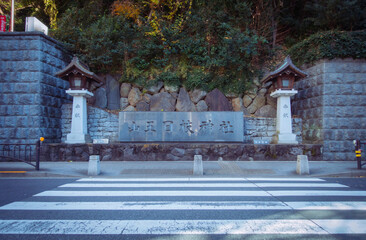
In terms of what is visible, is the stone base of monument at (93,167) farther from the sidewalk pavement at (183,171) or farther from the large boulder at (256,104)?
the large boulder at (256,104)

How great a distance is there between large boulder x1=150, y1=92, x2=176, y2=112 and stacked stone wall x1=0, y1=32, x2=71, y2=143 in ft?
21.2

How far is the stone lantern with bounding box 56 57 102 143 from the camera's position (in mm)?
12945

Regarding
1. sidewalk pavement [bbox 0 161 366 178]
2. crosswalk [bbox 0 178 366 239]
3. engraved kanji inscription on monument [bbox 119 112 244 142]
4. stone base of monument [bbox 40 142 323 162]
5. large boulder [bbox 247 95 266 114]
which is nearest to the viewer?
crosswalk [bbox 0 178 366 239]

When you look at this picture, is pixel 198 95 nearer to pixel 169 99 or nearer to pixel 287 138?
pixel 169 99

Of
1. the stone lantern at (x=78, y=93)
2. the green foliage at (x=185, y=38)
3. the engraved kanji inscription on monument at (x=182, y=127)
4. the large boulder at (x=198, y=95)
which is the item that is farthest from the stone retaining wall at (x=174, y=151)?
the green foliage at (x=185, y=38)

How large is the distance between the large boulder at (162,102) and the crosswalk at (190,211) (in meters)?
9.14

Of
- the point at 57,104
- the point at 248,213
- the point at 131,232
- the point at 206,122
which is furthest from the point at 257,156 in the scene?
the point at 57,104

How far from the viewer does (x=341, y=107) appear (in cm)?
1304

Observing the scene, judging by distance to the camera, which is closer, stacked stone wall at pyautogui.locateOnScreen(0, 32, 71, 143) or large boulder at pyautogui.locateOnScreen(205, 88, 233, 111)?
stacked stone wall at pyautogui.locateOnScreen(0, 32, 71, 143)

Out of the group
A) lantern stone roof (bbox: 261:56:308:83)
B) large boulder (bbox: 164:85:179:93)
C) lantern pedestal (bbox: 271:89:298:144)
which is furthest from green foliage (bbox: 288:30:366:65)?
large boulder (bbox: 164:85:179:93)

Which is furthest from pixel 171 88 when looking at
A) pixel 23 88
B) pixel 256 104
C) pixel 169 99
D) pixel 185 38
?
pixel 23 88

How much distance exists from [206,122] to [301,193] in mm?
7826

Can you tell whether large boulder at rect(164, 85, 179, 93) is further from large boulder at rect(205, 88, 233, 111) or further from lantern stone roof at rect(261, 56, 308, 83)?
lantern stone roof at rect(261, 56, 308, 83)

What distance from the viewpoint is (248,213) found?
454 cm
